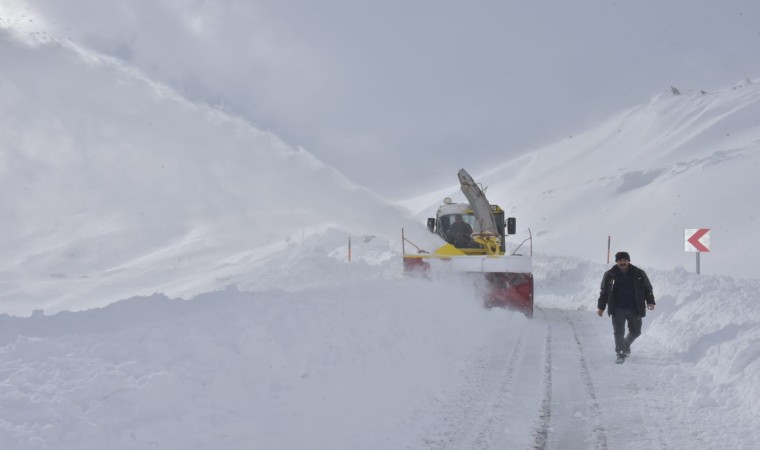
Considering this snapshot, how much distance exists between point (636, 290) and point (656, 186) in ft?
96.4

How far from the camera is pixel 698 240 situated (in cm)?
1512

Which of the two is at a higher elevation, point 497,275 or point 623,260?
point 623,260

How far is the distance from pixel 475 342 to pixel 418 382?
294cm

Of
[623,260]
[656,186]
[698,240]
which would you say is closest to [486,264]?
[623,260]

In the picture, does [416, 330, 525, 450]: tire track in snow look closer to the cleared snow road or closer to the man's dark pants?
the cleared snow road

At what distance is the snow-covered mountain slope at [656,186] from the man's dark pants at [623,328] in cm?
1454

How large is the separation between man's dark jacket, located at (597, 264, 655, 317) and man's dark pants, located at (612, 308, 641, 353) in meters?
0.09

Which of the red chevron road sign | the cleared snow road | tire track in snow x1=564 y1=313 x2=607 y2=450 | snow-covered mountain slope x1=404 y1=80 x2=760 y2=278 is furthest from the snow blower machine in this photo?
snow-covered mountain slope x1=404 y1=80 x2=760 y2=278

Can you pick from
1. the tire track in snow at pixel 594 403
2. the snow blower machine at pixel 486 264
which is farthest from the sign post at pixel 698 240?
the tire track in snow at pixel 594 403

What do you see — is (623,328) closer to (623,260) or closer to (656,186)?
(623,260)

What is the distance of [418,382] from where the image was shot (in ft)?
23.0

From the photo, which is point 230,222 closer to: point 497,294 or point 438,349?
point 497,294

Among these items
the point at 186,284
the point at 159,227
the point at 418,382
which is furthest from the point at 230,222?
the point at 418,382

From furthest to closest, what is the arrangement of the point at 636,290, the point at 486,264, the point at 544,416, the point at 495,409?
the point at 486,264
the point at 636,290
the point at 495,409
the point at 544,416
